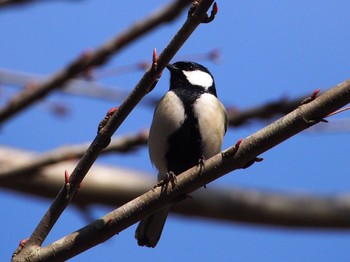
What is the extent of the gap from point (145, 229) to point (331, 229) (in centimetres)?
217

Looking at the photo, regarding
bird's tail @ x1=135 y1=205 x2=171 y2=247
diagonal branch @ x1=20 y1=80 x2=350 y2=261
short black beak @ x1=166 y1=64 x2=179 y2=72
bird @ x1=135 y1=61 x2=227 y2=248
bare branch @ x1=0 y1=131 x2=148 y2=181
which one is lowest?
diagonal branch @ x1=20 y1=80 x2=350 y2=261

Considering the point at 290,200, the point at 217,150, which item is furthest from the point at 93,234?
the point at 290,200

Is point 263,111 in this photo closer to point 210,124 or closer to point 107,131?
point 210,124

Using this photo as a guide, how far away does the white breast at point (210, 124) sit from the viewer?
319cm

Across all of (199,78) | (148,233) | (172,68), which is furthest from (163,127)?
(172,68)

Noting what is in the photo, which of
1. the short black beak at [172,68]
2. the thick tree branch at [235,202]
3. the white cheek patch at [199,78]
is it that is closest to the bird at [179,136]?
the white cheek patch at [199,78]

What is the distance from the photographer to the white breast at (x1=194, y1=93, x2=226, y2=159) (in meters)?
3.19

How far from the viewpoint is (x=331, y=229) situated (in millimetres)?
4812

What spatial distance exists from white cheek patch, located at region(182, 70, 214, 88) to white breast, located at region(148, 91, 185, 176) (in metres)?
0.38

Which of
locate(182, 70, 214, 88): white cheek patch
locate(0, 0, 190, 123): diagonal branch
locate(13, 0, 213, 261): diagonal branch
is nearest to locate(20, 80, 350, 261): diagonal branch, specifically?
locate(13, 0, 213, 261): diagonal branch

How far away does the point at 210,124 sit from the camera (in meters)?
3.21

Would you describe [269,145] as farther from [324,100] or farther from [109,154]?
[109,154]

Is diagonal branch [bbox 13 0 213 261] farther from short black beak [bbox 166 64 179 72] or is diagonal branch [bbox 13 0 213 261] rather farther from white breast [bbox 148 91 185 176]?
short black beak [bbox 166 64 179 72]

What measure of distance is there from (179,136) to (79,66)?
0.66m
